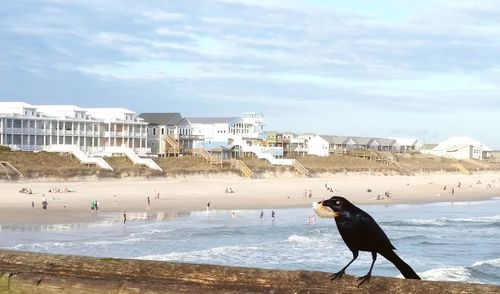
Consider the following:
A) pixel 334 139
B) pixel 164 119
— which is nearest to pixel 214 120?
pixel 164 119

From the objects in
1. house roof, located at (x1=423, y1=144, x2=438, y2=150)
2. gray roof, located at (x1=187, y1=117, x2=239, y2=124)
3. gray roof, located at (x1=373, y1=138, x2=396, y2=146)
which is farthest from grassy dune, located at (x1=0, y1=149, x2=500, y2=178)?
house roof, located at (x1=423, y1=144, x2=438, y2=150)

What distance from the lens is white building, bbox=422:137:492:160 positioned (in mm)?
133875

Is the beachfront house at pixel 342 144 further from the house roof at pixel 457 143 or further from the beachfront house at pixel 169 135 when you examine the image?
the beachfront house at pixel 169 135

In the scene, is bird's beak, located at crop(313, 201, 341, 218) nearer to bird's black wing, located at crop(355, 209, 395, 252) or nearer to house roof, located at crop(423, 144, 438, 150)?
bird's black wing, located at crop(355, 209, 395, 252)

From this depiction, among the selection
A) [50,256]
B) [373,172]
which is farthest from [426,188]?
[50,256]

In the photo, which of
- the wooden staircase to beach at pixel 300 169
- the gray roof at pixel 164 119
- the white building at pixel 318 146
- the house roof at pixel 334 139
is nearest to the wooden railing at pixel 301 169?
the wooden staircase to beach at pixel 300 169

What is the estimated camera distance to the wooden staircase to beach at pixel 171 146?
7662cm

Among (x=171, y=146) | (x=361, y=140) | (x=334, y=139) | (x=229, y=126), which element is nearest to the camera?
Answer: (x=171, y=146)

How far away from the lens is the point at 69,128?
6881cm

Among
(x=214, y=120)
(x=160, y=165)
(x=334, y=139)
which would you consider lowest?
(x=160, y=165)

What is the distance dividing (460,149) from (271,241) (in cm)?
11257

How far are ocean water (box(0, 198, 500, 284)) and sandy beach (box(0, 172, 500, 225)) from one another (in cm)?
321

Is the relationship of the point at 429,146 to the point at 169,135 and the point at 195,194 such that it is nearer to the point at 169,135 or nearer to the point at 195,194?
the point at 169,135

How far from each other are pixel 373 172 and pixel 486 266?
63.4 m
